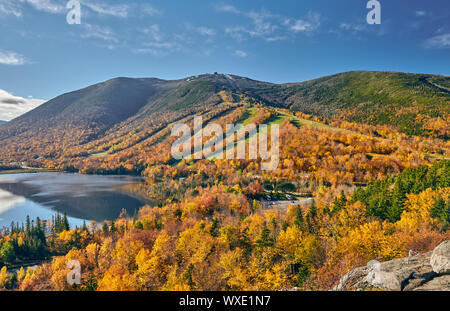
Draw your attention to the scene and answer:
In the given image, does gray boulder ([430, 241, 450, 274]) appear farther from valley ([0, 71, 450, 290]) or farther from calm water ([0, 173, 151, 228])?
calm water ([0, 173, 151, 228])

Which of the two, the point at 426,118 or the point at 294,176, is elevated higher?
the point at 426,118

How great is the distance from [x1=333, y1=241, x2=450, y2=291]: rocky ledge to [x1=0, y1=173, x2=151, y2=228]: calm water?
77.1 meters

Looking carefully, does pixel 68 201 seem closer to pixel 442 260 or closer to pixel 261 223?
pixel 261 223

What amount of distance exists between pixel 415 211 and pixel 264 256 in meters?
22.0

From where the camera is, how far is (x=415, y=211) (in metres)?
31.2

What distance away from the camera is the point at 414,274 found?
1166 cm

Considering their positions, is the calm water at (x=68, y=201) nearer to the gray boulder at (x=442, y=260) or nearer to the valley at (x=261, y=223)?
the valley at (x=261, y=223)

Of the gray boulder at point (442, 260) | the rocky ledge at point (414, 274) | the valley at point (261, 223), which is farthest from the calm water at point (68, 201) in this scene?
the gray boulder at point (442, 260)

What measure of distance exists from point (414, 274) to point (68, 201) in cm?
11014

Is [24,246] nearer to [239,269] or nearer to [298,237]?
[239,269]

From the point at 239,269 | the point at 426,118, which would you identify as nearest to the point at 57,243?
the point at 239,269

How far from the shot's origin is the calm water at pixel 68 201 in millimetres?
77287

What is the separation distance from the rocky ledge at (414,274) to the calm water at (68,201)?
77.1 metres

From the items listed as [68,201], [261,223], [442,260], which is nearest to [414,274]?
[442,260]
